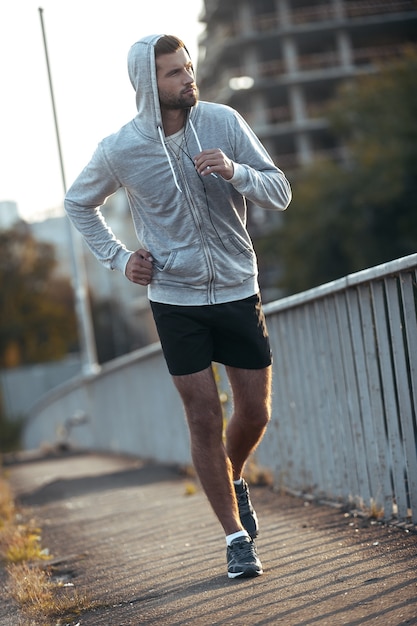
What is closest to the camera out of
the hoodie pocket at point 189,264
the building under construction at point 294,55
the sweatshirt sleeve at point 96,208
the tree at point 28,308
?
the hoodie pocket at point 189,264

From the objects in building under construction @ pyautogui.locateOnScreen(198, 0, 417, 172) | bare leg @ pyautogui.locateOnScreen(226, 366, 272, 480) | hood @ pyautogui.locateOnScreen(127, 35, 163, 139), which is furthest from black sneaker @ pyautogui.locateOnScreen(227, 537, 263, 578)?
building under construction @ pyautogui.locateOnScreen(198, 0, 417, 172)

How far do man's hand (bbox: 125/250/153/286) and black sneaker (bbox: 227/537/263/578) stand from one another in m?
1.15

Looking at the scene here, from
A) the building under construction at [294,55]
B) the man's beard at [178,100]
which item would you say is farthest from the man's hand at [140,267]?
the building under construction at [294,55]

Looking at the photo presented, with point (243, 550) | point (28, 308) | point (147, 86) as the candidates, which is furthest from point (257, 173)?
point (28, 308)

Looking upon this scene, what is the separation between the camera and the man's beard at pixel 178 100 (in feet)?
15.3

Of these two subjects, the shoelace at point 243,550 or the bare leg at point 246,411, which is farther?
the bare leg at point 246,411

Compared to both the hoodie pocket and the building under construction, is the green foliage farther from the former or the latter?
the hoodie pocket

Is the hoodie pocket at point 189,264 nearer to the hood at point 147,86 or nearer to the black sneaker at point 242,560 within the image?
the hood at point 147,86

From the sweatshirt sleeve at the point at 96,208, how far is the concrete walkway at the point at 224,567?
1.38 metres

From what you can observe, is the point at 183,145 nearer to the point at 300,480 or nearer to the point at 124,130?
the point at 124,130

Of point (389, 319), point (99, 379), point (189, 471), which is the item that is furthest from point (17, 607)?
point (99, 379)

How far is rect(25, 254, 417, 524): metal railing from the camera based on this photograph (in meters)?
5.34

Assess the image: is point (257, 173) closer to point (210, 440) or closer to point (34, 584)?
point (210, 440)

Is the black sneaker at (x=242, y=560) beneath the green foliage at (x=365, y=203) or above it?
beneath
